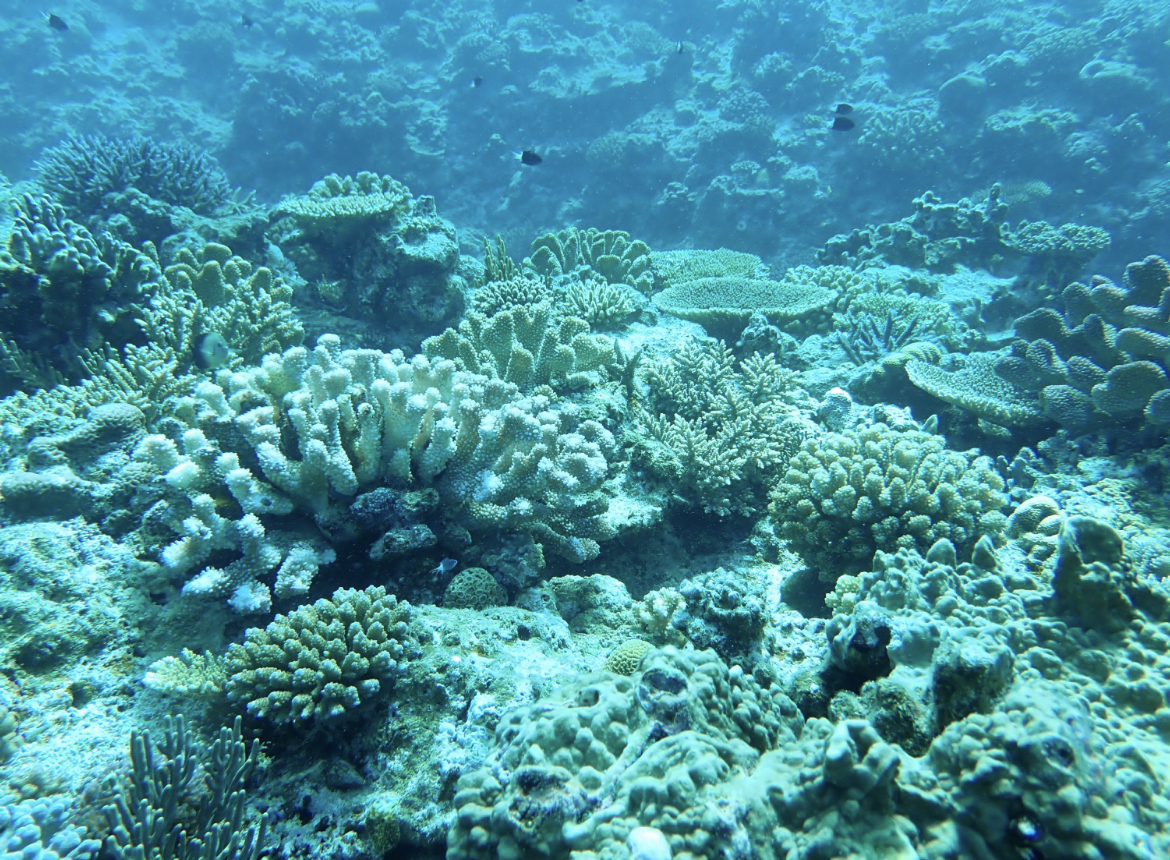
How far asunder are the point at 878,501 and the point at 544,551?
2172 millimetres

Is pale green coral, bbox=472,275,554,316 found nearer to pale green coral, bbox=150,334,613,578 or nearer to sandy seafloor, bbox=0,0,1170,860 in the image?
sandy seafloor, bbox=0,0,1170,860

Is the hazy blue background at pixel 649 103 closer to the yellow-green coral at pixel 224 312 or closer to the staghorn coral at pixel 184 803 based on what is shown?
the yellow-green coral at pixel 224 312

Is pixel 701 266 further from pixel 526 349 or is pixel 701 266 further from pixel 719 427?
pixel 526 349

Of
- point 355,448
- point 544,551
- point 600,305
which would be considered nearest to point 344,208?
point 600,305

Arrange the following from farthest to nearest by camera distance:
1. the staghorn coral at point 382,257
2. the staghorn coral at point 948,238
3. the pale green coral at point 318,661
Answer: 1. the staghorn coral at point 948,238
2. the staghorn coral at point 382,257
3. the pale green coral at point 318,661

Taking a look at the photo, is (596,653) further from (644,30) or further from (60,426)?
(644,30)

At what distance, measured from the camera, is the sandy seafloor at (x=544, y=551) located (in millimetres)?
1723

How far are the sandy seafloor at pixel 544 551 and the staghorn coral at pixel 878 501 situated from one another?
0.09 feet

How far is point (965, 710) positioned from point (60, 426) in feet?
15.1

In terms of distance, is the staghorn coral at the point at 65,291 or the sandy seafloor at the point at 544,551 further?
the staghorn coral at the point at 65,291

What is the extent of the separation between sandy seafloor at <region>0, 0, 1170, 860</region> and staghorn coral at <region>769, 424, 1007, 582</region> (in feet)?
0.09

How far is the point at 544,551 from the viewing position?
12.2 feet

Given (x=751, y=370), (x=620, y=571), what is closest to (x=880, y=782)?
(x=620, y=571)

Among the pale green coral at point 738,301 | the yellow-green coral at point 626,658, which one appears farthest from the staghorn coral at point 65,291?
the pale green coral at point 738,301
